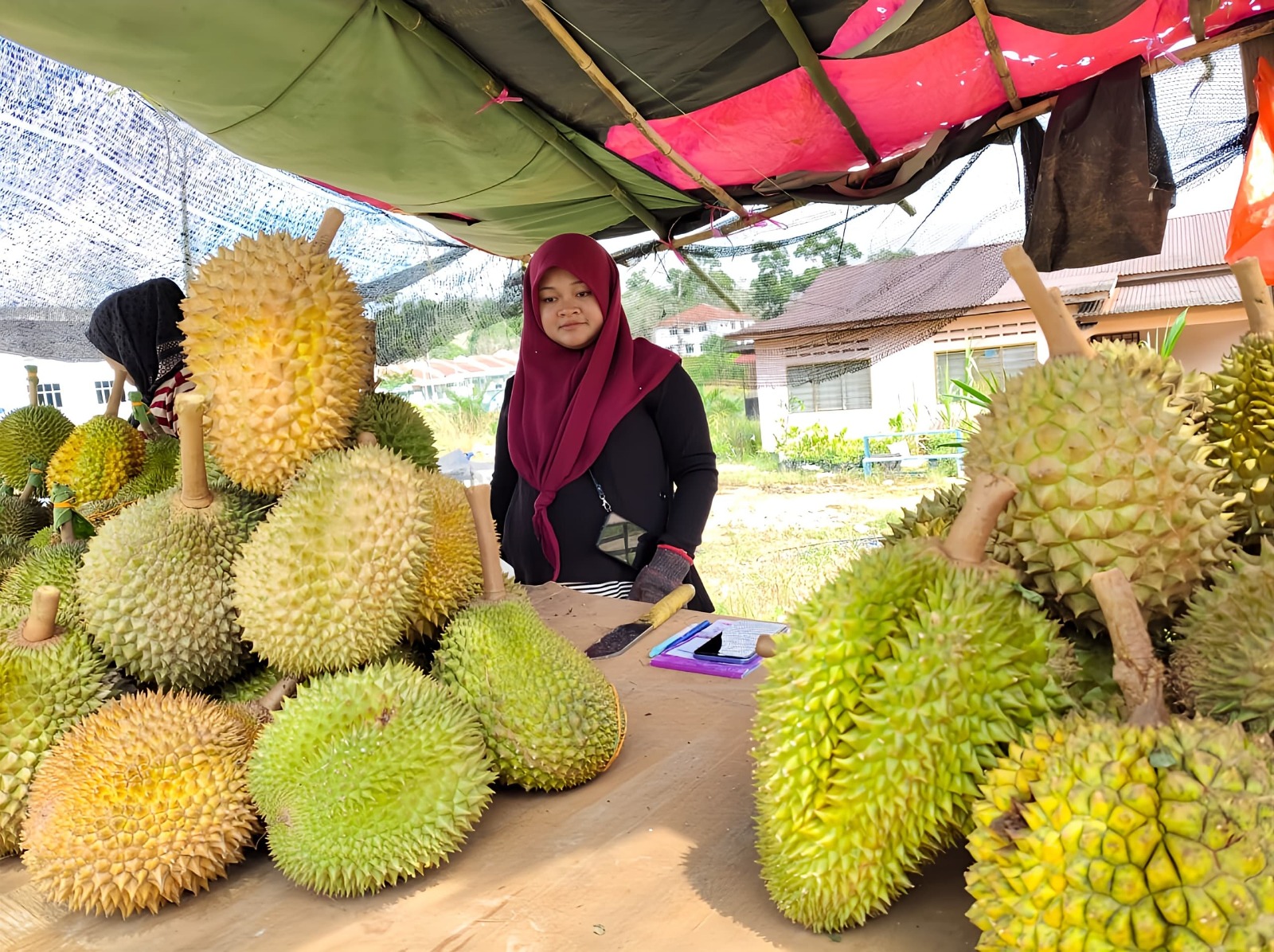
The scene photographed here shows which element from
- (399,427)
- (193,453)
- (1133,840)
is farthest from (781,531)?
(1133,840)

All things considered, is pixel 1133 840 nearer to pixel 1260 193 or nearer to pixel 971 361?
pixel 1260 193

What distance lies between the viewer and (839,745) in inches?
27.0

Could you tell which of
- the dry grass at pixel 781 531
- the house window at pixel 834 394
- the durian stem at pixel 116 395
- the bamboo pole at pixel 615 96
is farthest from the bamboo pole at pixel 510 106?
the dry grass at pixel 781 531

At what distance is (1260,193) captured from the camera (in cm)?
228

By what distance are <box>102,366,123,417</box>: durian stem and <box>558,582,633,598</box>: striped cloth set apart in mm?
1352

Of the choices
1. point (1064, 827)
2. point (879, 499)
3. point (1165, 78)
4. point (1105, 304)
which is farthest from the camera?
point (879, 499)

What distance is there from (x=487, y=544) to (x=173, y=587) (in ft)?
1.41

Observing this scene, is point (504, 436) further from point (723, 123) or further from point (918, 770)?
point (918, 770)

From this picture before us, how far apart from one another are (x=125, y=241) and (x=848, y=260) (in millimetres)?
3559

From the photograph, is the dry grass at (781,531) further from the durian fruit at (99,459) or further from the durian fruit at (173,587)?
the durian fruit at (173,587)

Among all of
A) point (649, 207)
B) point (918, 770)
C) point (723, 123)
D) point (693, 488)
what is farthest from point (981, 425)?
point (649, 207)

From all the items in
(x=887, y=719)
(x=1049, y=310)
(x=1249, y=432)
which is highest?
(x=1049, y=310)

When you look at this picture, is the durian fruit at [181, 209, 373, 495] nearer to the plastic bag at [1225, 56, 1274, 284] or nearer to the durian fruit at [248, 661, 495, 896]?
the durian fruit at [248, 661, 495, 896]

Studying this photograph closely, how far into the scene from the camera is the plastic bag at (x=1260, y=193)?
2.23 m
